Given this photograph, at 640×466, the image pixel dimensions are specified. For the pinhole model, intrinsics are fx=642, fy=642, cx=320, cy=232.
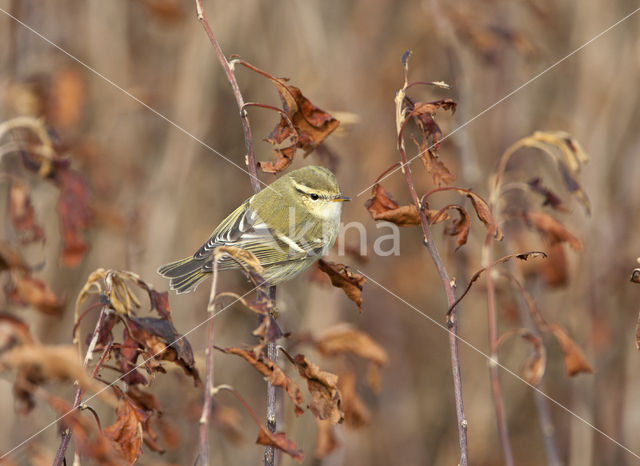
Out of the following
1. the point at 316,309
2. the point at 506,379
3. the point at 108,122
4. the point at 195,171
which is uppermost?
the point at 108,122

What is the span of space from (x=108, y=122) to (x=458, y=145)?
3170mm

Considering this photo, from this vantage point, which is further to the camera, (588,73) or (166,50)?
(166,50)

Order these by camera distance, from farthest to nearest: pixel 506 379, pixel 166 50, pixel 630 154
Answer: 1. pixel 166 50
2. pixel 506 379
3. pixel 630 154

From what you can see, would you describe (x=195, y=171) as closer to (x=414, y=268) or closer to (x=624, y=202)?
(x=414, y=268)

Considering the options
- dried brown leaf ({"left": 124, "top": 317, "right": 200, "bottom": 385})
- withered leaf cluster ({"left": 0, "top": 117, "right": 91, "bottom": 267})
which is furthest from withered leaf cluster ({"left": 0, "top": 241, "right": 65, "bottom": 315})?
dried brown leaf ({"left": 124, "top": 317, "right": 200, "bottom": 385})

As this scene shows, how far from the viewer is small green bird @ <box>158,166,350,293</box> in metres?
3.54

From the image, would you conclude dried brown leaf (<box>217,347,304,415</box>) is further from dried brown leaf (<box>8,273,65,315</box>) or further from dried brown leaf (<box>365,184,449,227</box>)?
dried brown leaf (<box>8,273,65,315</box>)

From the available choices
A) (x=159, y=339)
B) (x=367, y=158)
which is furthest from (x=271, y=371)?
(x=367, y=158)

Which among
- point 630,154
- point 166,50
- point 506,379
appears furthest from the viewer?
point 166,50

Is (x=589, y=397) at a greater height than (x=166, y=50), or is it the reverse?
(x=166, y=50)

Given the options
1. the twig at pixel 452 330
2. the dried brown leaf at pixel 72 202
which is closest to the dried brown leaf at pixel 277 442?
the twig at pixel 452 330

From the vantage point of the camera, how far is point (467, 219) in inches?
81.5

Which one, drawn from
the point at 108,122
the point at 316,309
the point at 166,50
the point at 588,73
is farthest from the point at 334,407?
the point at 166,50

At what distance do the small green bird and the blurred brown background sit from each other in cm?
38
